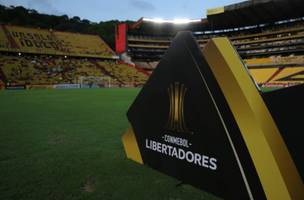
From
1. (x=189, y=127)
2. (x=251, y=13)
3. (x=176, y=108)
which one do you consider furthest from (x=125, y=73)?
(x=189, y=127)

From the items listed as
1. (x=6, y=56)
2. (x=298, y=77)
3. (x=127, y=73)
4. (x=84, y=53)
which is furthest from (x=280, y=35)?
(x=6, y=56)

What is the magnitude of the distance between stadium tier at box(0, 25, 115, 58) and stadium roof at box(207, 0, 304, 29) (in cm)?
2629

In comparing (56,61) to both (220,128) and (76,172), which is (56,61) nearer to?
(76,172)

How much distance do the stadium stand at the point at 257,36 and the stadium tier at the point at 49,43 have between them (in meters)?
9.00

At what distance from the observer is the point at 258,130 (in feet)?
5.97

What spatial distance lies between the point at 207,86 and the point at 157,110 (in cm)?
87

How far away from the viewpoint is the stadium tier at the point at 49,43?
44375mm

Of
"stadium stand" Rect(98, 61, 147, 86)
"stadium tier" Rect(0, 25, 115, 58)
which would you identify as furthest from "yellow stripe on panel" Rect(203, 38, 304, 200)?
"stadium tier" Rect(0, 25, 115, 58)

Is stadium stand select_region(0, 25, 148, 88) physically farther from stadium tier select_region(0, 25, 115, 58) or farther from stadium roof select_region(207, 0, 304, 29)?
stadium roof select_region(207, 0, 304, 29)

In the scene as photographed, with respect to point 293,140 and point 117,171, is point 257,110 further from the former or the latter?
point 117,171

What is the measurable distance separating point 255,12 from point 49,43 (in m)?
43.0

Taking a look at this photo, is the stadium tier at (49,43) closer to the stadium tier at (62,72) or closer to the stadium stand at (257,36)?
the stadium tier at (62,72)

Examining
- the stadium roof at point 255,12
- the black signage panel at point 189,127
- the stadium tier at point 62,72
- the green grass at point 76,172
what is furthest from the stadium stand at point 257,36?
the black signage panel at point 189,127

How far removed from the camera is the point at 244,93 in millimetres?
1904
